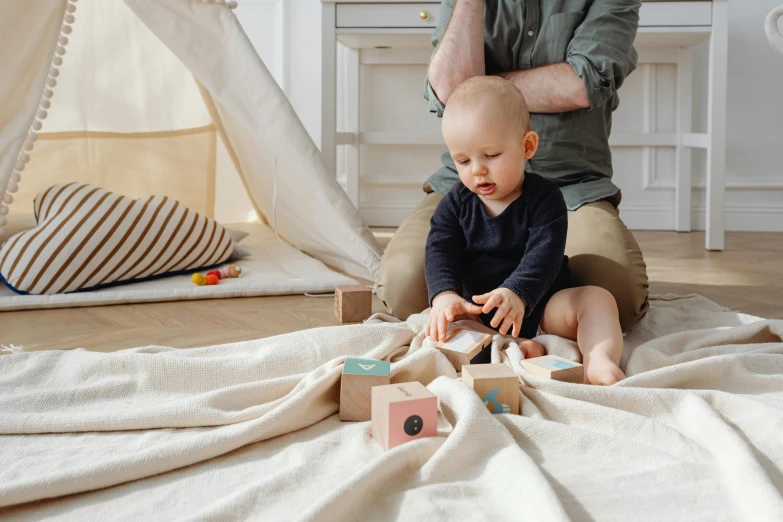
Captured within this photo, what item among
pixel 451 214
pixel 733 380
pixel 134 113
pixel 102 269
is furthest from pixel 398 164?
pixel 733 380

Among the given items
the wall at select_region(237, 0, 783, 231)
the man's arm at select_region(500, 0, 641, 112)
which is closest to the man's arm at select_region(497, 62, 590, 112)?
the man's arm at select_region(500, 0, 641, 112)

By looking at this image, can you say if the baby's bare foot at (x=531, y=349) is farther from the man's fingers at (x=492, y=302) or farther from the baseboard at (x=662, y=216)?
the baseboard at (x=662, y=216)

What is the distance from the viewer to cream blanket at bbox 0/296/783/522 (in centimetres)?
71

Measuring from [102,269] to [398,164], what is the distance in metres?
1.55

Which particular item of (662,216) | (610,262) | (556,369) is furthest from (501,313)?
(662,216)

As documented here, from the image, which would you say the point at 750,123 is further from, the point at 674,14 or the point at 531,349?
the point at 531,349

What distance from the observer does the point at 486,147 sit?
115 centimetres

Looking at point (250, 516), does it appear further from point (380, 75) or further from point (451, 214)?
point (380, 75)

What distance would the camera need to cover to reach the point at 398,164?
305cm

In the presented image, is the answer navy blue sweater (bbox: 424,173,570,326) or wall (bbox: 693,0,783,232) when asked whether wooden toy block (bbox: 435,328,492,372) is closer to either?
navy blue sweater (bbox: 424,173,570,326)

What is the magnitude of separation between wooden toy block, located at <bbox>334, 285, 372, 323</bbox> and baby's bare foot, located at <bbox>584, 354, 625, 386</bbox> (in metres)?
0.54

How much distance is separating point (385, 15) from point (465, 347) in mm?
1490

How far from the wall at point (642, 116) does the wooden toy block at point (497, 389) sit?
2.13 m

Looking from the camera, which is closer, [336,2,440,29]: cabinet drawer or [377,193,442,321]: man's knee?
[377,193,442,321]: man's knee
